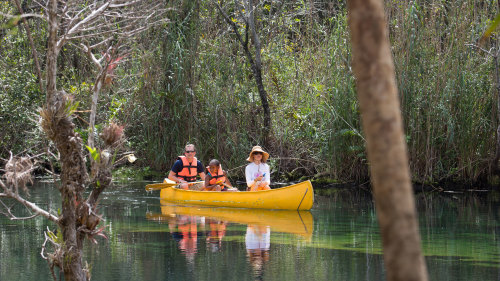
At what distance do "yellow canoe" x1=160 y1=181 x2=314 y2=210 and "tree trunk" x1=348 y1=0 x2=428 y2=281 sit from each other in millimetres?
A: 9767

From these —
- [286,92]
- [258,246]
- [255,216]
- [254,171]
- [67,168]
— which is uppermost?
[286,92]

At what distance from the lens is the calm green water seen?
7145 millimetres

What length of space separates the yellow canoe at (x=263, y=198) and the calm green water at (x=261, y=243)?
0.63 feet

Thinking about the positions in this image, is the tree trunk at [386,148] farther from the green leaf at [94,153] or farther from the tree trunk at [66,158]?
the tree trunk at [66,158]

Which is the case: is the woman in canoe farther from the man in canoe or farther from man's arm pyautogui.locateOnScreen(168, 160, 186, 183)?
man's arm pyautogui.locateOnScreen(168, 160, 186, 183)

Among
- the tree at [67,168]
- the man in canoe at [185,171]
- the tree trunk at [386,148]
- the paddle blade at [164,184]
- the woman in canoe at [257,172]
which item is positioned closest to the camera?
the tree trunk at [386,148]

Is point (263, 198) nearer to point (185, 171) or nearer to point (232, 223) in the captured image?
point (232, 223)

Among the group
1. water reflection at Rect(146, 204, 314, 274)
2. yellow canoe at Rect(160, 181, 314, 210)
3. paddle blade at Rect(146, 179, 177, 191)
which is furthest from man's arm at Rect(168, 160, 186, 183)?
water reflection at Rect(146, 204, 314, 274)

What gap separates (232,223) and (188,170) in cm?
310

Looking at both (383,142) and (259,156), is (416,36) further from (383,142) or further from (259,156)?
(383,142)

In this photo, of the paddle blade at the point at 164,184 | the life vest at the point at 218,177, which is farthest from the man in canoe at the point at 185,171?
the life vest at the point at 218,177

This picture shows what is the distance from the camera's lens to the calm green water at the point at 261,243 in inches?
281

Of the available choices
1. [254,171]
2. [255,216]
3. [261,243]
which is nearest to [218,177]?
[254,171]

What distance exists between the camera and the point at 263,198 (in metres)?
12.3
